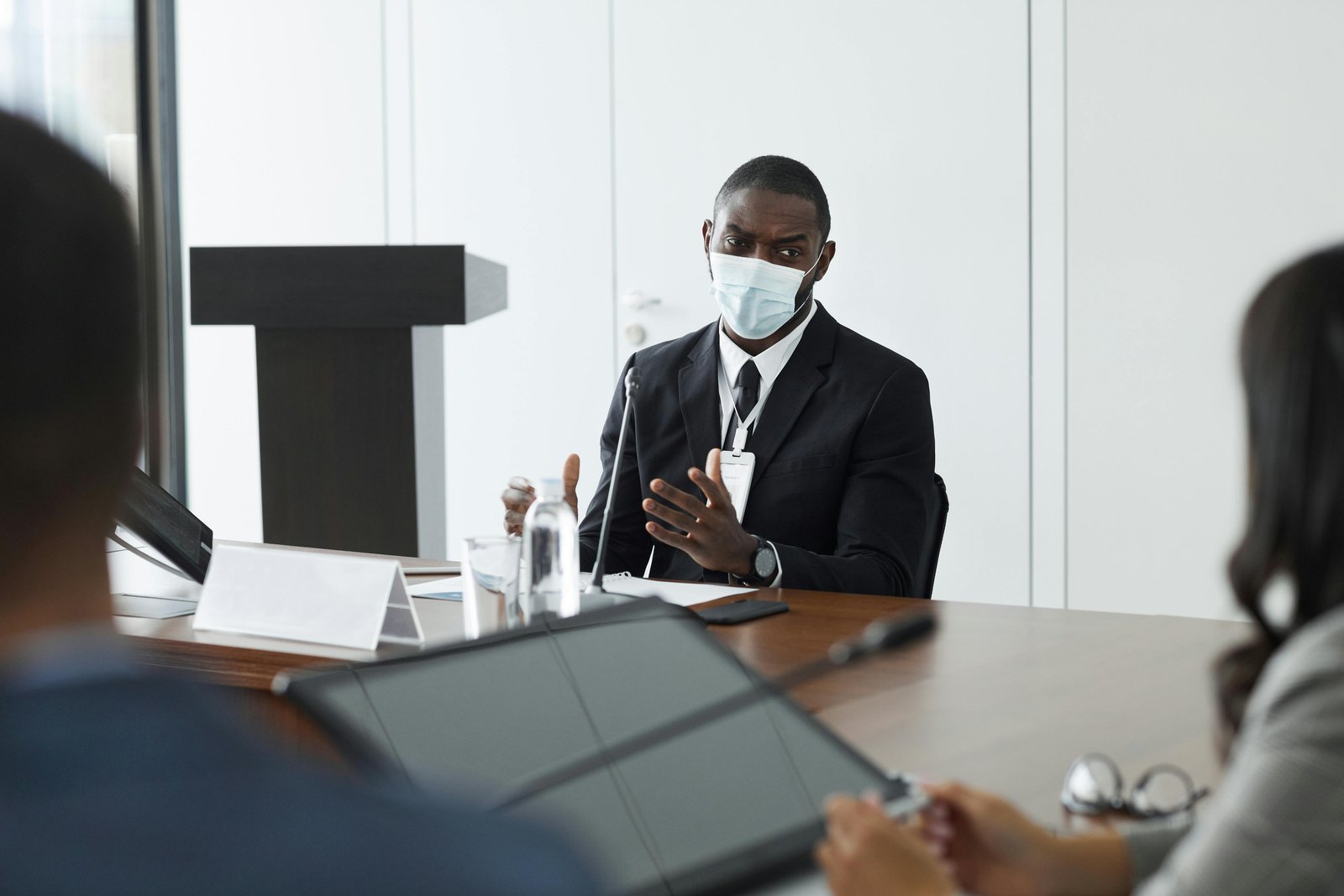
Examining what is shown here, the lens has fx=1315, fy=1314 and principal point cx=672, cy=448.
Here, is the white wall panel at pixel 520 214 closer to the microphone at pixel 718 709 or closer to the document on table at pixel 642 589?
the document on table at pixel 642 589

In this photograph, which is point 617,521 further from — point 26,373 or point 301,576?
point 26,373

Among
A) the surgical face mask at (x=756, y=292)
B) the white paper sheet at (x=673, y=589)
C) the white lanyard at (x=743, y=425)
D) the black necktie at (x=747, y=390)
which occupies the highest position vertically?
the surgical face mask at (x=756, y=292)

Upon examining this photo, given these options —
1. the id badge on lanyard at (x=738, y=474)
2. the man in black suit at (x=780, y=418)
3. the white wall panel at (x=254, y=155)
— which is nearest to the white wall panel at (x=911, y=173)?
the white wall panel at (x=254, y=155)

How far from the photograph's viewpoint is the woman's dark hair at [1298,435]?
729mm

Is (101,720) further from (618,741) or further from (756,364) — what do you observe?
(756,364)

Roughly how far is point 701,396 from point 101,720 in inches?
76.5

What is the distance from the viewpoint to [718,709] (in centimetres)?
85

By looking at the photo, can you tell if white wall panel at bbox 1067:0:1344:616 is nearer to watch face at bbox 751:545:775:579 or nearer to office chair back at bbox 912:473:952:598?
office chair back at bbox 912:473:952:598

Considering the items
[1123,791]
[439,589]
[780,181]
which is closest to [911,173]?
[780,181]

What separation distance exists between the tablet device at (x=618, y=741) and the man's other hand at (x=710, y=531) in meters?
0.78

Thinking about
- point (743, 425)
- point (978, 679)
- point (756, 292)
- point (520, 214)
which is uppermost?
point (520, 214)

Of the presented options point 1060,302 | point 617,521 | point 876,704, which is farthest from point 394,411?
point 1060,302

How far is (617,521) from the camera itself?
2.29m

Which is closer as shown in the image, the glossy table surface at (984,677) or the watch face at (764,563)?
the glossy table surface at (984,677)
